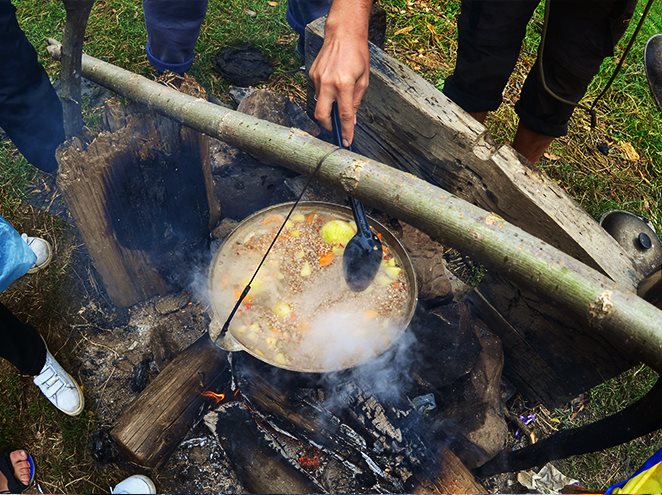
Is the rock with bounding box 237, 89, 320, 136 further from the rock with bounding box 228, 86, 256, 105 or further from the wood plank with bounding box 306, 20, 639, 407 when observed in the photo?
the rock with bounding box 228, 86, 256, 105

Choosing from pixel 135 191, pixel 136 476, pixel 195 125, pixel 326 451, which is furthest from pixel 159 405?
pixel 195 125

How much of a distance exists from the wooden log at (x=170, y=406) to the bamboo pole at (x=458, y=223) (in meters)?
1.23

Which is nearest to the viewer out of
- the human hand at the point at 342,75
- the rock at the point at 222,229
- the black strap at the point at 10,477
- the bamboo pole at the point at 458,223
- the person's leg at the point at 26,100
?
the bamboo pole at the point at 458,223

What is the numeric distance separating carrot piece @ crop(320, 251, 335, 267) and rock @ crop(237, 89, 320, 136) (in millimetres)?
1035

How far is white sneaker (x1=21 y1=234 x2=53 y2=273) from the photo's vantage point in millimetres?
3547

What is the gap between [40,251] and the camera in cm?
357

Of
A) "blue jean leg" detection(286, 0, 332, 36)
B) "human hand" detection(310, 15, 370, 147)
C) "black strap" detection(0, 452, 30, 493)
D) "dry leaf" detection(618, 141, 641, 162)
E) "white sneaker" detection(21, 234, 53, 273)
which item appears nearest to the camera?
"human hand" detection(310, 15, 370, 147)

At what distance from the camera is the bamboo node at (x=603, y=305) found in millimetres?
1837

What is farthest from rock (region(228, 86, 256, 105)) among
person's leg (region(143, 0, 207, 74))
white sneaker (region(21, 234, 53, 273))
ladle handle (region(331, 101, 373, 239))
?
ladle handle (region(331, 101, 373, 239))

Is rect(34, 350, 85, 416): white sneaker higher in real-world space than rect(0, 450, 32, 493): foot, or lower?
higher

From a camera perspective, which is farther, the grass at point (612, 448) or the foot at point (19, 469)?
the grass at point (612, 448)

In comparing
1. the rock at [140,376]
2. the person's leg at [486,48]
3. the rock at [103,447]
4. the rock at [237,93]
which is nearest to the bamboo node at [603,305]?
the person's leg at [486,48]

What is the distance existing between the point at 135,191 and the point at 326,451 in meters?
1.80

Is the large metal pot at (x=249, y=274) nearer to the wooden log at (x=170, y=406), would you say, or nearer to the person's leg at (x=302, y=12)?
the wooden log at (x=170, y=406)
